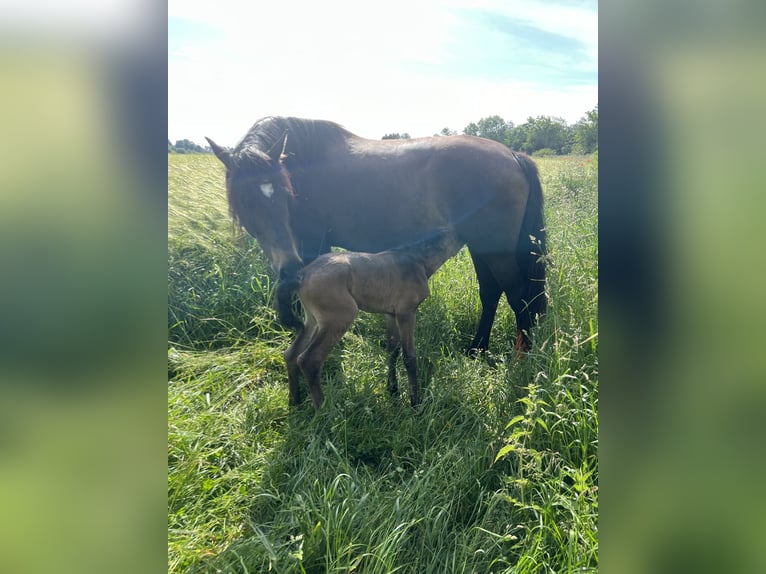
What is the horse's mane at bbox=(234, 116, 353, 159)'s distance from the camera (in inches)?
142

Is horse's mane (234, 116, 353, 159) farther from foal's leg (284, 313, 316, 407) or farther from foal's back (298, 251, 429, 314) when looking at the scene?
foal's leg (284, 313, 316, 407)

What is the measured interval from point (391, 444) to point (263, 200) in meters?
1.79

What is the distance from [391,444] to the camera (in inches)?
115

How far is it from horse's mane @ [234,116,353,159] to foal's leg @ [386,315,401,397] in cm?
152

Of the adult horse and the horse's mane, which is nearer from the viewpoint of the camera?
the horse's mane

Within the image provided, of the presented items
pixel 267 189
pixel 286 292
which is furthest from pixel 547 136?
pixel 286 292

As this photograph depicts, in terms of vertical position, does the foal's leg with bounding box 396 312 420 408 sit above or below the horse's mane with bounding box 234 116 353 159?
below

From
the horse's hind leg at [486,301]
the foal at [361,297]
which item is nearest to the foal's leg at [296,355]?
the foal at [361,297]

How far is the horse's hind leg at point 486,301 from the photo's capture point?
4.43 m

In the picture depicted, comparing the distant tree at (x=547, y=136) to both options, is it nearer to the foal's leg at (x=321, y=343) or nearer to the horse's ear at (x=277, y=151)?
the horse's ear at (x=277, y=151)

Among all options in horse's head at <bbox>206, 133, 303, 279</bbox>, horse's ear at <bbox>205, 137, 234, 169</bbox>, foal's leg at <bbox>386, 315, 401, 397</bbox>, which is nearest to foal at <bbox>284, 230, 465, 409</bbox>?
foal's leg at <bbox>386, 315, 401, 397</bbox>
